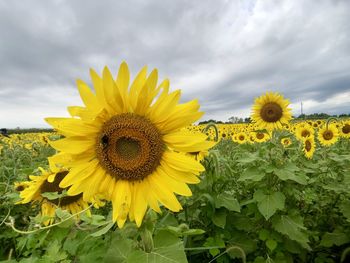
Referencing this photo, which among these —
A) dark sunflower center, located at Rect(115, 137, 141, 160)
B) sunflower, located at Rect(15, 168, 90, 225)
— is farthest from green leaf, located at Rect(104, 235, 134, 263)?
sunflower, located at Rect(15, 168, 90, 225)

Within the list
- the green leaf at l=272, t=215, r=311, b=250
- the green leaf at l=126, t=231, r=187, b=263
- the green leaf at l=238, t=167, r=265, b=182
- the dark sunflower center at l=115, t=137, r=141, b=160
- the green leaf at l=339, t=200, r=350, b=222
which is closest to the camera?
the green leaf at l=126, t=231, r=187, b=263

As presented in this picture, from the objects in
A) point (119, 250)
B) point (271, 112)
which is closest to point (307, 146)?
point (271, 112)

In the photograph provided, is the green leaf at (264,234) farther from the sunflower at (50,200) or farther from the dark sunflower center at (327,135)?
the dark sunflower center at (327,135)

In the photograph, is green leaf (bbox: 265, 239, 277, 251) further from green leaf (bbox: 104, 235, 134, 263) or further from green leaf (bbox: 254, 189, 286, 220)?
green leaf (bbox: 104, 235, 134, 263)

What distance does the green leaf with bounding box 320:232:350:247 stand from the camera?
3388 mm

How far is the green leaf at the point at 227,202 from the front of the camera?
2.89m

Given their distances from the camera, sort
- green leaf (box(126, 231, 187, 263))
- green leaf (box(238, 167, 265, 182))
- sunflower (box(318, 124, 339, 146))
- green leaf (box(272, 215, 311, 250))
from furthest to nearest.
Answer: sunflower (box(318, 124, 339, 146)), green leaf (box(238, 167, 265, 182)), green leaf (box(272, 215, 311, 250)), green leaf (box(126, 231, 187, 263))

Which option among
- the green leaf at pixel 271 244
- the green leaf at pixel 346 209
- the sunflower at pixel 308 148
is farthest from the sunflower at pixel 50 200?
the sunflower at pixel 308 148

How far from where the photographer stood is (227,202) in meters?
2.95

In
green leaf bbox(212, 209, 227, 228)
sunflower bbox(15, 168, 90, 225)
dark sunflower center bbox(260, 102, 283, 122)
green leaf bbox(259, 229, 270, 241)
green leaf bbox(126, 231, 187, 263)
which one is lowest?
green leaf bbox(259, 229, 270, 241)

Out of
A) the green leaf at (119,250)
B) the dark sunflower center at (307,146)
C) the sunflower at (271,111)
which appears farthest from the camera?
the sunflower at (271,111)

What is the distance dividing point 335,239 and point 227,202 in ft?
4.43

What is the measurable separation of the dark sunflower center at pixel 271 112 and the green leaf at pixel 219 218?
571cm

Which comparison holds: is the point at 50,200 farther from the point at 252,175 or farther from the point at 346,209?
the point at 346,209
